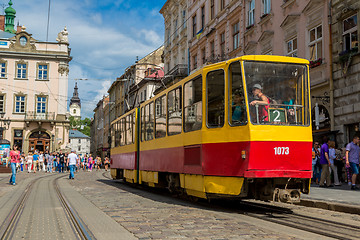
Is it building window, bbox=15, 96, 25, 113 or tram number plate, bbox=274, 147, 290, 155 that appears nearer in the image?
tram number plate, bbox=274, 147, 290, 155

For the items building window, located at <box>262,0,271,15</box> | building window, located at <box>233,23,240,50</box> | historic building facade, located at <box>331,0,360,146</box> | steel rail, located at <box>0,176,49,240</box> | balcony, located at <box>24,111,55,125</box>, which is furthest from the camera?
balcony, located at <box>24,111,55,125</box>

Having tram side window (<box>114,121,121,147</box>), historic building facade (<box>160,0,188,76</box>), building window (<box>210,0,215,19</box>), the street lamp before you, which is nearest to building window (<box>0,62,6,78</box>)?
the street lamp

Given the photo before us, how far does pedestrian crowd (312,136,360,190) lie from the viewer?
13.5 meters

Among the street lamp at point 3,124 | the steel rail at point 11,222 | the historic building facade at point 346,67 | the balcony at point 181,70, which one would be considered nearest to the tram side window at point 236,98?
the steel rail at point 11,222

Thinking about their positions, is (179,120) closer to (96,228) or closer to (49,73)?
(96,228)

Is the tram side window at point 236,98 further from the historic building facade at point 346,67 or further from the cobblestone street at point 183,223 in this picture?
the historic building facade at point 346,67

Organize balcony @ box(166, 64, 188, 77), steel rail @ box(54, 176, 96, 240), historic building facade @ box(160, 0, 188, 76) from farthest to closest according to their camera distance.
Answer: historic building facade @ box(160, 0, 188, 76)
balcony @ box(166, 64, 188, 77)
steel rail @ box(54, 176, 96, 240)

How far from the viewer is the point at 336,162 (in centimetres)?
1612

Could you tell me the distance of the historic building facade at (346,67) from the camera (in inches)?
645

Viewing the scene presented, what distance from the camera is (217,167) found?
928 centimetres

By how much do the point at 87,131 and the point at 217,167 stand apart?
451ft

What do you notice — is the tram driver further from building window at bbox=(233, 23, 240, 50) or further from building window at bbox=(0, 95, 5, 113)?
building window at bbox=(0, 95, 5, 113)

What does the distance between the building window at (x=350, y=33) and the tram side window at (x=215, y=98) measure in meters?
9.03

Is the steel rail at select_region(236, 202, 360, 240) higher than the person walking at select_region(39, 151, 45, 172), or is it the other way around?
the person walking at select_region(39, 151, 45, 172)
